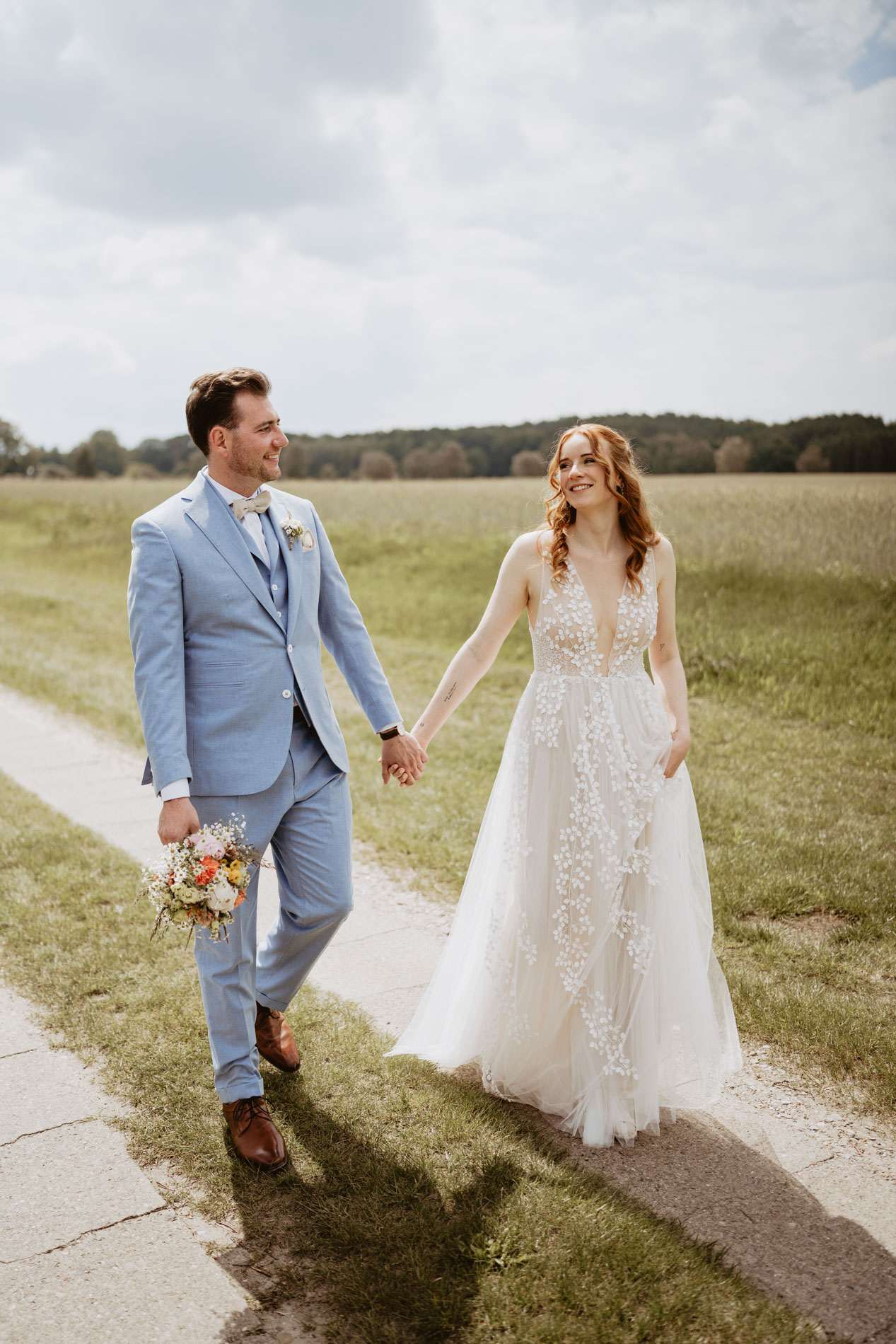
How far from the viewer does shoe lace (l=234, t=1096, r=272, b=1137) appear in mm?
3389

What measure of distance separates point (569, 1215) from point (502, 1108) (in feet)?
2.06

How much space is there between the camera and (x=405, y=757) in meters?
3.82

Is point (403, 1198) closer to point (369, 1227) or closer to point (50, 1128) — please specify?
point (369, 1227)

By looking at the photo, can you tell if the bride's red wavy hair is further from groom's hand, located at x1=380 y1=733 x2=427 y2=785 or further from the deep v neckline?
groom's hand, located at x1=380 y1=733 x2=427 y2=785

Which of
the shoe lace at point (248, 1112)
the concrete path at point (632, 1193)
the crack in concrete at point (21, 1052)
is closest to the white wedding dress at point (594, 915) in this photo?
the concrete path at point (632, 1193)

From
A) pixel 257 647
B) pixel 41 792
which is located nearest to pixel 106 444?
pixel 41 792

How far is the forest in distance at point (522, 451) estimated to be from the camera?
40.7 feet

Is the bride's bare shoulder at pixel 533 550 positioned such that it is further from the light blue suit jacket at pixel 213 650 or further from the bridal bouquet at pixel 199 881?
the bridal bouquet at pixel 199 881

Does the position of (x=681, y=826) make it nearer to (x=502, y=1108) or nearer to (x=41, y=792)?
(x=502, y=1108)

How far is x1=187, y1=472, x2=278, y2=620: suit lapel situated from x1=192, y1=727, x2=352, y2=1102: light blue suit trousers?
517 mm

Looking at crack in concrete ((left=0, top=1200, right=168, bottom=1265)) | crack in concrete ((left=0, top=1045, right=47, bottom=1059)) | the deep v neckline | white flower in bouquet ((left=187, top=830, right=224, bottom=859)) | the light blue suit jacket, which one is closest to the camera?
crack in concrete ((left=0, top=1200, right=168, bottom=1265))

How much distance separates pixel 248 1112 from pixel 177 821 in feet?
3.47

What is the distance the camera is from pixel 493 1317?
8.68ft

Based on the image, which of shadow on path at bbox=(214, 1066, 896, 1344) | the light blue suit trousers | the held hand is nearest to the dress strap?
the held hand
